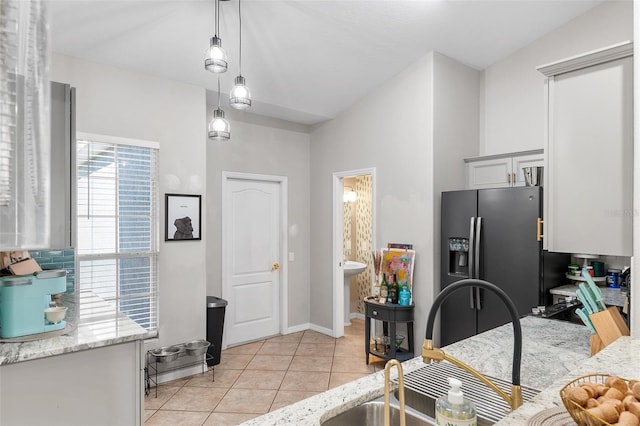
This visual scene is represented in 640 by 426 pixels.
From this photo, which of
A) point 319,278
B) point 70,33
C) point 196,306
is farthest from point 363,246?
point 70,33

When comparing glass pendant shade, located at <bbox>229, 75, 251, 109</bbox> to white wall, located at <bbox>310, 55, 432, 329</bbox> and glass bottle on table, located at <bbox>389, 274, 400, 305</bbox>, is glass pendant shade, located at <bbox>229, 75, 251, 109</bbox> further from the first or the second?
glass bottle on table, located at <bbox>389, 274, 400, 305</bbox>

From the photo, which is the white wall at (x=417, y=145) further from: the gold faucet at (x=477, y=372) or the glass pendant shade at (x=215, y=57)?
the gold faucet at (x=477, y=372)

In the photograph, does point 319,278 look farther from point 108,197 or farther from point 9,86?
point 9,86

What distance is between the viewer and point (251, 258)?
15.9 feet

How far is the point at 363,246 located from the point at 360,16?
351 cm

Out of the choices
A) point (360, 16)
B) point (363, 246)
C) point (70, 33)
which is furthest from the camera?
point (363, 246)

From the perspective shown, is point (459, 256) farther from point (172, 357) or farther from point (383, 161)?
point (172, 357)

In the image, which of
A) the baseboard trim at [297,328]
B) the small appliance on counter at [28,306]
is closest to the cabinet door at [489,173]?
the baseboard trim at [297,328]

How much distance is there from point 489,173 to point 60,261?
388 cm

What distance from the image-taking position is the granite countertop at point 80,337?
171cm

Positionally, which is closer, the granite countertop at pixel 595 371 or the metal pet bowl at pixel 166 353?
the granite countertop at pixel 595 371

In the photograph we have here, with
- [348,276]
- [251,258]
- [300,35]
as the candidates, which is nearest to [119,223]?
[251,258]

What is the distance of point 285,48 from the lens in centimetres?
362

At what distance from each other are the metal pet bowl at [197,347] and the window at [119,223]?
0.37m
